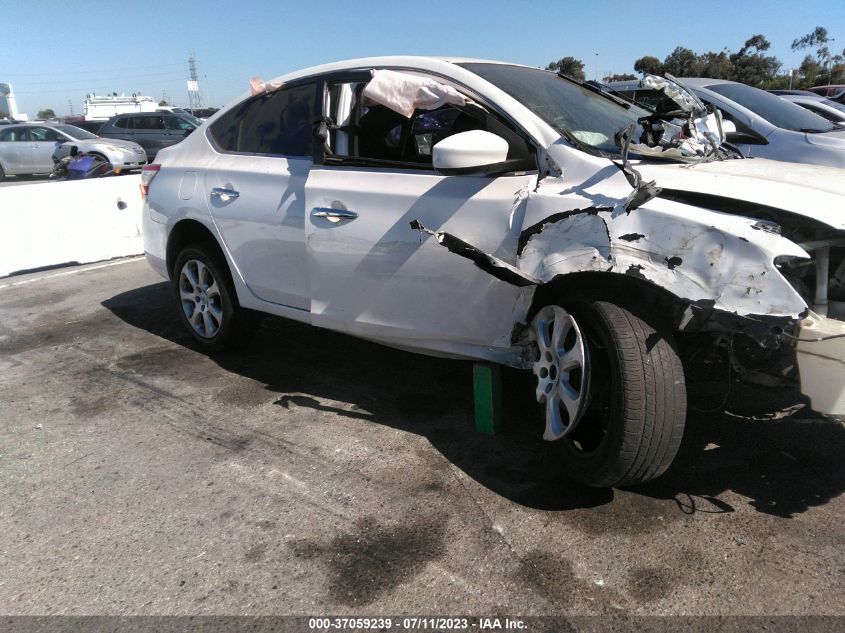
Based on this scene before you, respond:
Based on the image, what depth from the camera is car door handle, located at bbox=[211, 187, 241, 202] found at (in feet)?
13.8

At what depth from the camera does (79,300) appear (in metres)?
6.50

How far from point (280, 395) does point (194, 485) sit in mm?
1034

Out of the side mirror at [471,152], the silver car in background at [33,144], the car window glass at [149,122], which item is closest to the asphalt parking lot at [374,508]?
the side mirror at [471,152]

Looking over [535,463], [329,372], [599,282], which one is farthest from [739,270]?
[329,372]

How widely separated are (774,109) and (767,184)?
250 inches

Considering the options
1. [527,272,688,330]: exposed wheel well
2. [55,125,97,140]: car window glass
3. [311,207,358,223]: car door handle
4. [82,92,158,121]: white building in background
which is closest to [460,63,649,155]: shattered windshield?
[527,272,688,330]: exposed wheel well

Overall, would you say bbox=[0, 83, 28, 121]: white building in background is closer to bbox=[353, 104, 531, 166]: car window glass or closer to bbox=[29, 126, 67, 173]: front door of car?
bbox=[29, 126, 67, 173]: front door of car

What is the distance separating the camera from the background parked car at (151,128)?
20547mm

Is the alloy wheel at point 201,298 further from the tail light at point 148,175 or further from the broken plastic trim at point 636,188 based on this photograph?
the broken plastic trim at point 636,188

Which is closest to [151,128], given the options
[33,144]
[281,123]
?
[33,144]

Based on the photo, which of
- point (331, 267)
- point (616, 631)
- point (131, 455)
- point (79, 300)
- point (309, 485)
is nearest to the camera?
point (616, 631)

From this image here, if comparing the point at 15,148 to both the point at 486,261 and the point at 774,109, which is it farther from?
the point at 486,261

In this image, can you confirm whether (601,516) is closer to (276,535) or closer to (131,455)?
(276,535)

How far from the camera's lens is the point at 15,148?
1964 centimetres
